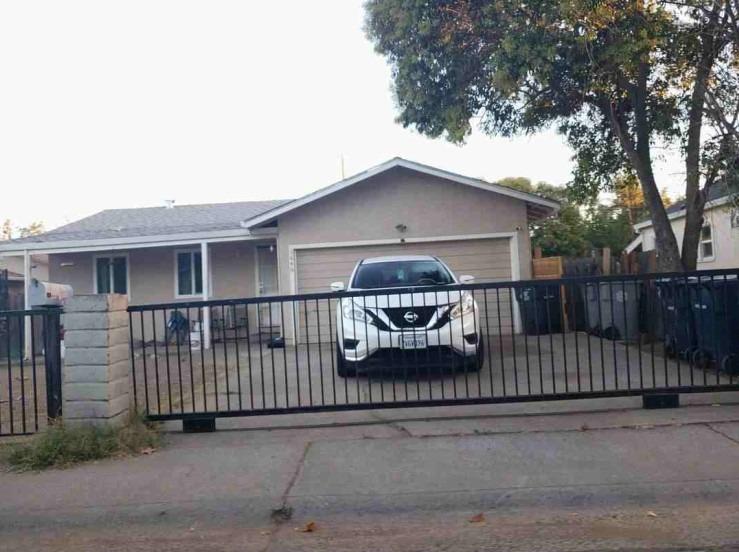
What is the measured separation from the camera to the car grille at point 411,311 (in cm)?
692

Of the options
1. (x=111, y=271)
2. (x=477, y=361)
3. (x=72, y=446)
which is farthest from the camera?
(x=111, y=271)

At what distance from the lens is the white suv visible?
271 inches

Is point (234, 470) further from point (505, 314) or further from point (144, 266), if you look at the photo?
point (144, 266)

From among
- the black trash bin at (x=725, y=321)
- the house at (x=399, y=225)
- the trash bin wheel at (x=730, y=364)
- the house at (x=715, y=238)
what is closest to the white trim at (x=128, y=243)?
the house at (x=399, y=225)

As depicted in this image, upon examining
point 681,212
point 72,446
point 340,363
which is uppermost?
point 681,212

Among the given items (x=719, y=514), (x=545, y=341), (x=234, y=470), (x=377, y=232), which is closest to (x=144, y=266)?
(x=377, y=232)

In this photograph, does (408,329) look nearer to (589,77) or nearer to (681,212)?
(589,77)

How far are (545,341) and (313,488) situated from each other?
538cm

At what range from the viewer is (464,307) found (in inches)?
307

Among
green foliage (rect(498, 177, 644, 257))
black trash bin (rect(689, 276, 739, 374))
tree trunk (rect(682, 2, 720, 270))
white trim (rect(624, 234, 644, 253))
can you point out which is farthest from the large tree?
green foliage (rect(498, 177, 644, 257))

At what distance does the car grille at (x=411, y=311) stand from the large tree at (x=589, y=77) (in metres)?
5.05

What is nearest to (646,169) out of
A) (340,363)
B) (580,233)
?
(340,363)

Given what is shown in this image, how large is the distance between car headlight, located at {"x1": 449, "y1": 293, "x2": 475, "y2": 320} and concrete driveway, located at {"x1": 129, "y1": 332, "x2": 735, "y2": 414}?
0.50 metres

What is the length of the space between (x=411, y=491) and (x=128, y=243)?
12.3m
